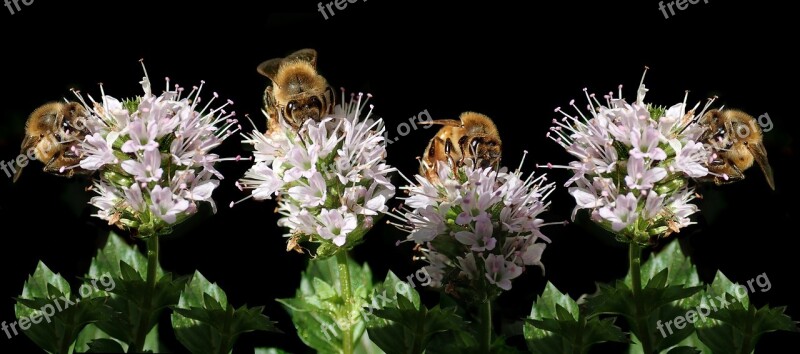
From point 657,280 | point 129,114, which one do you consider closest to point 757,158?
point 657,280

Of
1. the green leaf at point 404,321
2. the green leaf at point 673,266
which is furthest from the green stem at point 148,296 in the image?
the green leaf at point 673,266

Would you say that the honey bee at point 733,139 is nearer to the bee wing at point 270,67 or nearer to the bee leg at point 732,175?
the bee leg at point 732,175

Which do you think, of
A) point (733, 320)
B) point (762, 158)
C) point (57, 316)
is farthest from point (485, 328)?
point (57, 316)

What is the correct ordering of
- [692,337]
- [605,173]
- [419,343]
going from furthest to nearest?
1. [692,337]
2. [419,343]
3. [605,173]

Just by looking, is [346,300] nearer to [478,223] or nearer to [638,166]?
[478,223]

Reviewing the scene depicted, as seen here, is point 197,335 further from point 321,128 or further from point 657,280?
point 657,280

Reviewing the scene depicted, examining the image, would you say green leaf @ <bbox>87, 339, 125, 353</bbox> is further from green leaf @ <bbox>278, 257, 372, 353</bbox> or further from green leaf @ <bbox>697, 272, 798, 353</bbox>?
green leaf @ <bbox>697, 272, 798, 353</bbox>
